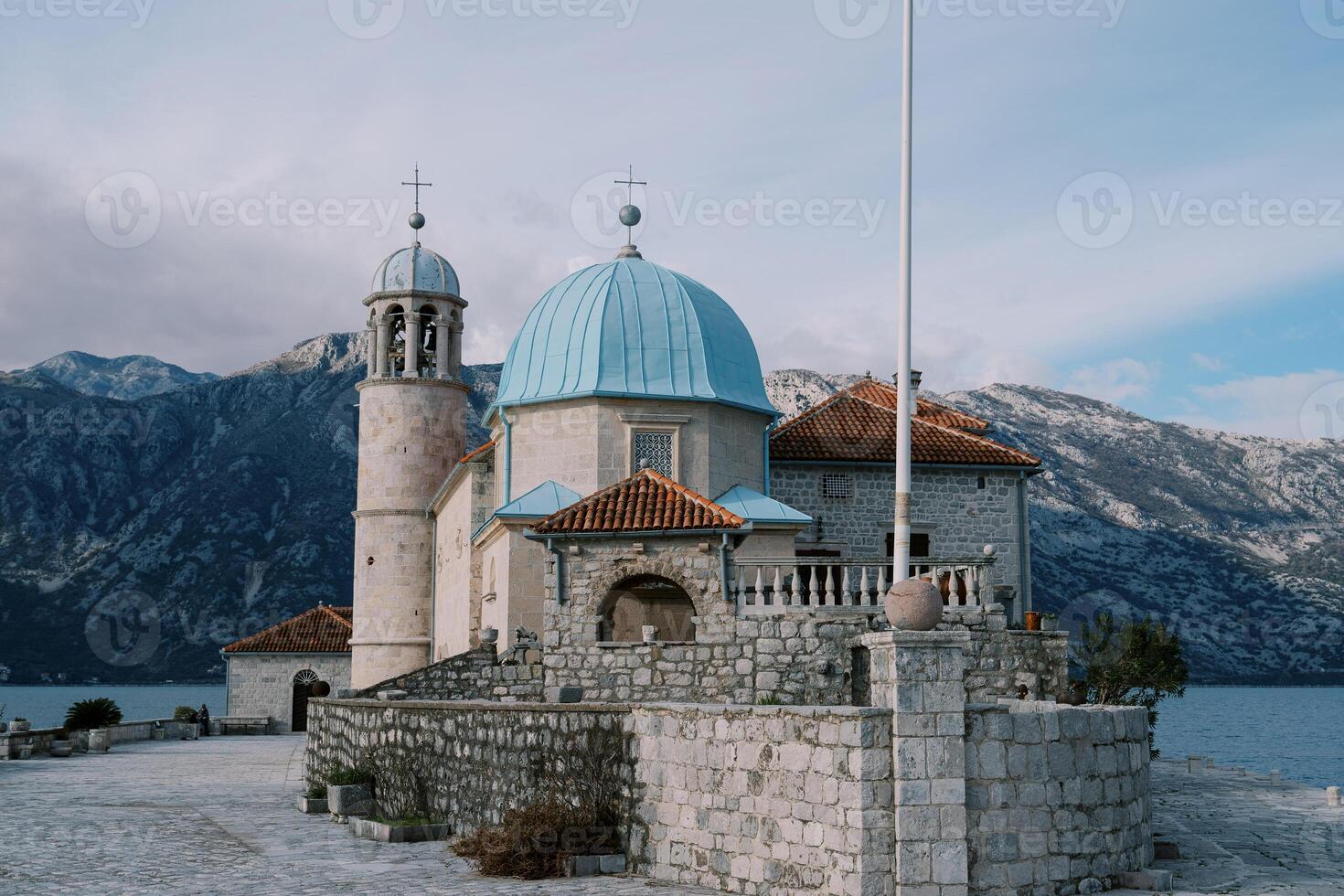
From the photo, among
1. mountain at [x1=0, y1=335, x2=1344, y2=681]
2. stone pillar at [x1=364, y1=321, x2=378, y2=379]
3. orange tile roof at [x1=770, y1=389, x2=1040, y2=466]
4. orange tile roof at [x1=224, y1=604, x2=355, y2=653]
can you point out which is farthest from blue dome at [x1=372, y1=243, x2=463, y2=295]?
mountain at [x1=0, y1=335, x2=1344, y2=681]

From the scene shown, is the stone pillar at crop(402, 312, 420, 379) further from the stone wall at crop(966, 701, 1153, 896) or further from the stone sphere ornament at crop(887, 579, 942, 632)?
the stone wall at crop(966, 701, 1153, 896)

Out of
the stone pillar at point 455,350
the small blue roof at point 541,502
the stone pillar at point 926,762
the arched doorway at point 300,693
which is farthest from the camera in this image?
the arched doorway at point 300,693

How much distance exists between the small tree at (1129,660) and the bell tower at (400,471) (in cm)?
1821

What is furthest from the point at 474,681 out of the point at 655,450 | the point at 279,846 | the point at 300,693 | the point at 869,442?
the point at 300,693

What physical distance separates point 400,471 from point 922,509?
15132mm

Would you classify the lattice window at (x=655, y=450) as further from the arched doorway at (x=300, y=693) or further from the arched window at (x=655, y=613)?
the arched doorway at (x=300, y=693)

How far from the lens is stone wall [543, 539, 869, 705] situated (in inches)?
803

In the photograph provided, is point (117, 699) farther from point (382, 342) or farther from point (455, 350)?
point (455, 350)

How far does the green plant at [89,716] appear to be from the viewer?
35.1 m

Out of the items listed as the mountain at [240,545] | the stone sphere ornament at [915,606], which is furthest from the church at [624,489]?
the mountain at [240,545]

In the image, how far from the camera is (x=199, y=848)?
566 inches

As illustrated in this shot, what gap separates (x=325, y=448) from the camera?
17088cm

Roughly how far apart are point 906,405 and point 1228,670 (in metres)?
156

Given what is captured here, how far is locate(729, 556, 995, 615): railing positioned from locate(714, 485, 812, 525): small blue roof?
1.64m
